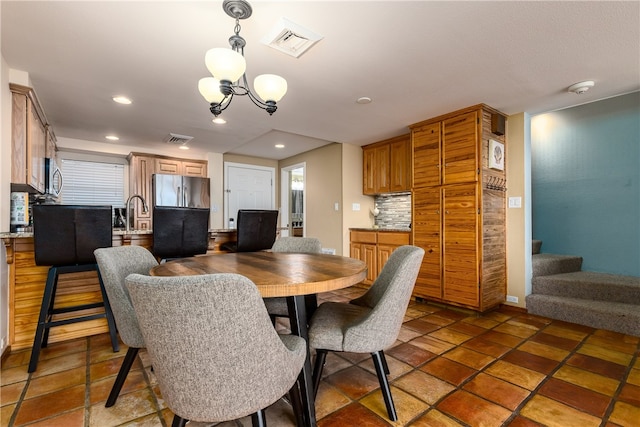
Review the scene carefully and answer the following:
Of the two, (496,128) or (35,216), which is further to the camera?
(496,128)

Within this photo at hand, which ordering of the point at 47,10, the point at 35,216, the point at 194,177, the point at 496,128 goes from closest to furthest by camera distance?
the point at 47,10 → the point at 35,216 → the point at 496,128 → the point at 194,177

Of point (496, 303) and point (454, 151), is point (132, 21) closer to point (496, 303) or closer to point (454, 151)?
point (454, 151)

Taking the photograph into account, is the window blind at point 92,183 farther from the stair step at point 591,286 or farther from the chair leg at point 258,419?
the stair step at point 591,286

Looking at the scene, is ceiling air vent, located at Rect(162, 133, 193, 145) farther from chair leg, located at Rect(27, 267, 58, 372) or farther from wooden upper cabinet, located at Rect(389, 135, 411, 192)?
wooden upper cabinet, located at Rect(389, 135, 411, 192)

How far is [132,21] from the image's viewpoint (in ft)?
5.57

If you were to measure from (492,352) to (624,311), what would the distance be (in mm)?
1461

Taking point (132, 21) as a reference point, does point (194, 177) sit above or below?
below

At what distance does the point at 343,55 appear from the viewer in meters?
2.04

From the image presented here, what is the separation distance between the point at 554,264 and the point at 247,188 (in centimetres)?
484

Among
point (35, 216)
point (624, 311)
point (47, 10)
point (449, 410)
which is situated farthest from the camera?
point (624, 311)

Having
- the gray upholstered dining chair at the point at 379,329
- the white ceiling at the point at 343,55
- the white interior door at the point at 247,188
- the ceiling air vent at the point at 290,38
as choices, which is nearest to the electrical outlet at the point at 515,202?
the white ceiling at the point at 343,55

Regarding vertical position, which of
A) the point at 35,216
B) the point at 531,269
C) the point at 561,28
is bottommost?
the point at 531,269

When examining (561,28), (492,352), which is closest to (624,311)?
(492,352)

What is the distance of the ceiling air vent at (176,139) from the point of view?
4121 mm
